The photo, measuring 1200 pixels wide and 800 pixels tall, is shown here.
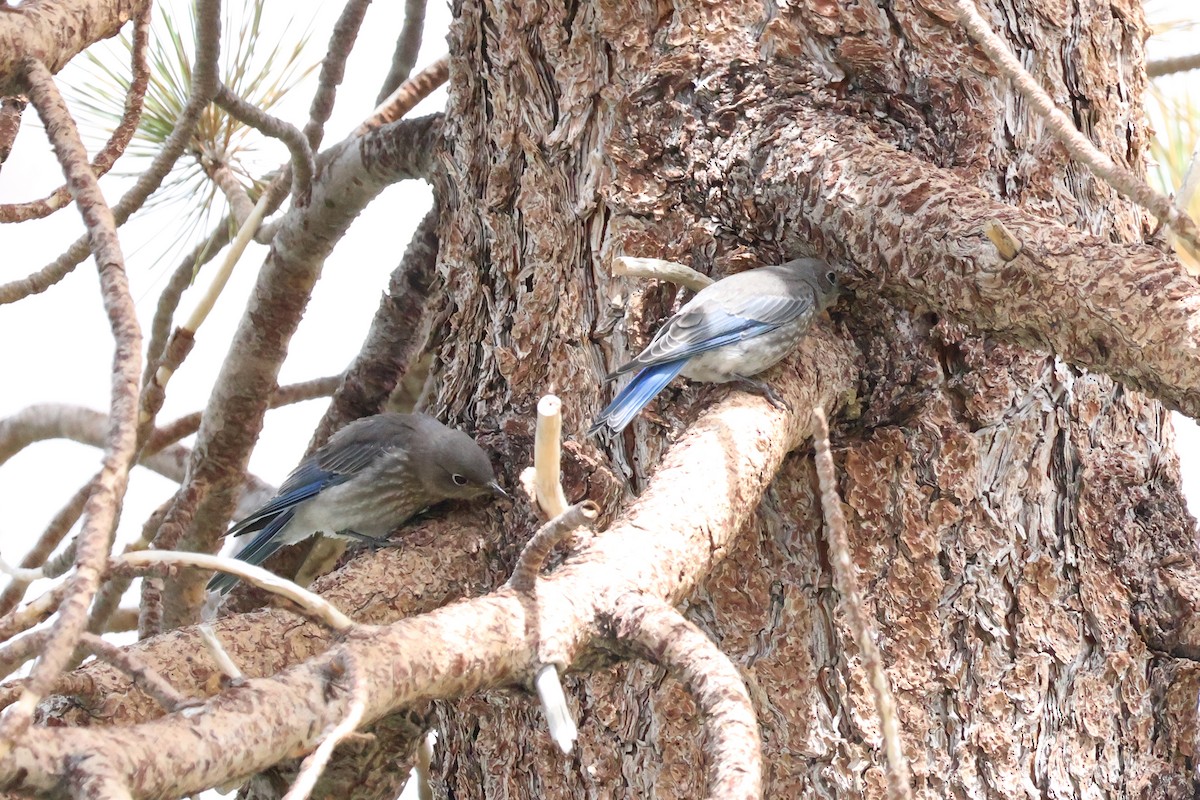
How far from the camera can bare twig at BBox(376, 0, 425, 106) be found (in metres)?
3.69

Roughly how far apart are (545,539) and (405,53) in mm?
2789

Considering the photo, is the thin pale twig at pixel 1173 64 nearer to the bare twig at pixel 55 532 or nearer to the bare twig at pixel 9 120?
the bare twig at pixel 9 120

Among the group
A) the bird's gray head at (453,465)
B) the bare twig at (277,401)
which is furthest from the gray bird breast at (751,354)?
the bare twig at (277,401)

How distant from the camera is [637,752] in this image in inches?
86.4

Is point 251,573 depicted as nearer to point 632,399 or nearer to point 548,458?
point 548,458

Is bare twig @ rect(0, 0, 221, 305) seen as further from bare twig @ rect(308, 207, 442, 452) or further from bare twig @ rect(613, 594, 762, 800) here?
bare twig @ rect(613, 594, 762, 800)

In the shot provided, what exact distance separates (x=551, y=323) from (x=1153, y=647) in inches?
51.7

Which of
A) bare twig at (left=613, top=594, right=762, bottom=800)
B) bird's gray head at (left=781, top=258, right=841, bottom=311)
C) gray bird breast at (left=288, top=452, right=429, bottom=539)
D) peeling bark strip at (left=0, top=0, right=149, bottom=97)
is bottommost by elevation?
gray bird breast at (left=288, top=452, right=429, bottom=539)

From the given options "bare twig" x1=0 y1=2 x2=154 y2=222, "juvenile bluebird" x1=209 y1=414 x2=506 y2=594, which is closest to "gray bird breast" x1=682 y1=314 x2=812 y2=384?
"juvenile bluebird" x1=209 y1=414 x2=506 y2=594

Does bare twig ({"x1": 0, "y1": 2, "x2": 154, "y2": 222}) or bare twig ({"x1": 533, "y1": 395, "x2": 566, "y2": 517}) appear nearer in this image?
bare twig ({"x1": 533, "y1": 395, "x2": 566, "y2": 517})

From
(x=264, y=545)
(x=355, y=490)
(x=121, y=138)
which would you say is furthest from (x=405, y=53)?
(x=121, y=138)

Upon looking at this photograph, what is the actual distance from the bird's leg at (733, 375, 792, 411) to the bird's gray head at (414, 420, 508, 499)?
1.99ft

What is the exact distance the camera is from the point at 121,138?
1793mm

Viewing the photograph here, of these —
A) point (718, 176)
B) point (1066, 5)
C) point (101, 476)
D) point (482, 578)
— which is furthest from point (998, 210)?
point (101, 476)
